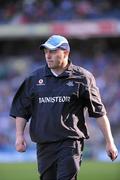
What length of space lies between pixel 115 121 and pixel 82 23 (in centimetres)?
374

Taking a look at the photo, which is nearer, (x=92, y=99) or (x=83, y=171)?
(x=92, y=99)

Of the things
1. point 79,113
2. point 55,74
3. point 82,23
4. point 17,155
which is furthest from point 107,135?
point 82,23

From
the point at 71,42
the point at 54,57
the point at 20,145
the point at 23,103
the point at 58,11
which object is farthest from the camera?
the point at 71,42

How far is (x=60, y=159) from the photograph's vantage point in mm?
6059

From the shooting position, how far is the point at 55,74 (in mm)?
6160

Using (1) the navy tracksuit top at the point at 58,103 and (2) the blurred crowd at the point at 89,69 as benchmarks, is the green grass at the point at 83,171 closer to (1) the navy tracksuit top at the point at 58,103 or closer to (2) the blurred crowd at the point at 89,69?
(1) the navy tracksuit top at the point at 58,103

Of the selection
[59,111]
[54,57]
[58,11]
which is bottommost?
[59,111]

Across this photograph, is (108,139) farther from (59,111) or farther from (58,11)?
(58,11)

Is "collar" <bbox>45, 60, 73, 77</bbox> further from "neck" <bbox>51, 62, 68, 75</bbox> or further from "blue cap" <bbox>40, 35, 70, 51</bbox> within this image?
"blue cap" <bbox>40, 35, 70, 51</bbox>

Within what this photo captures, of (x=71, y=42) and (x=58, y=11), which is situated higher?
(x=58, y=11)

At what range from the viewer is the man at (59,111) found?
606cm

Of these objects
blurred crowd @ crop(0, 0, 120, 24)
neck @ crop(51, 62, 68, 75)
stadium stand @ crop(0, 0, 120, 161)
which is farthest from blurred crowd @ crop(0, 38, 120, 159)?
neck @ crop(51, 62, 68, 75)

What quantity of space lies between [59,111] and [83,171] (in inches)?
176

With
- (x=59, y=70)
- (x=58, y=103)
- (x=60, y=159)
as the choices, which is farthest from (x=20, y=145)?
(x=59, y=70)
